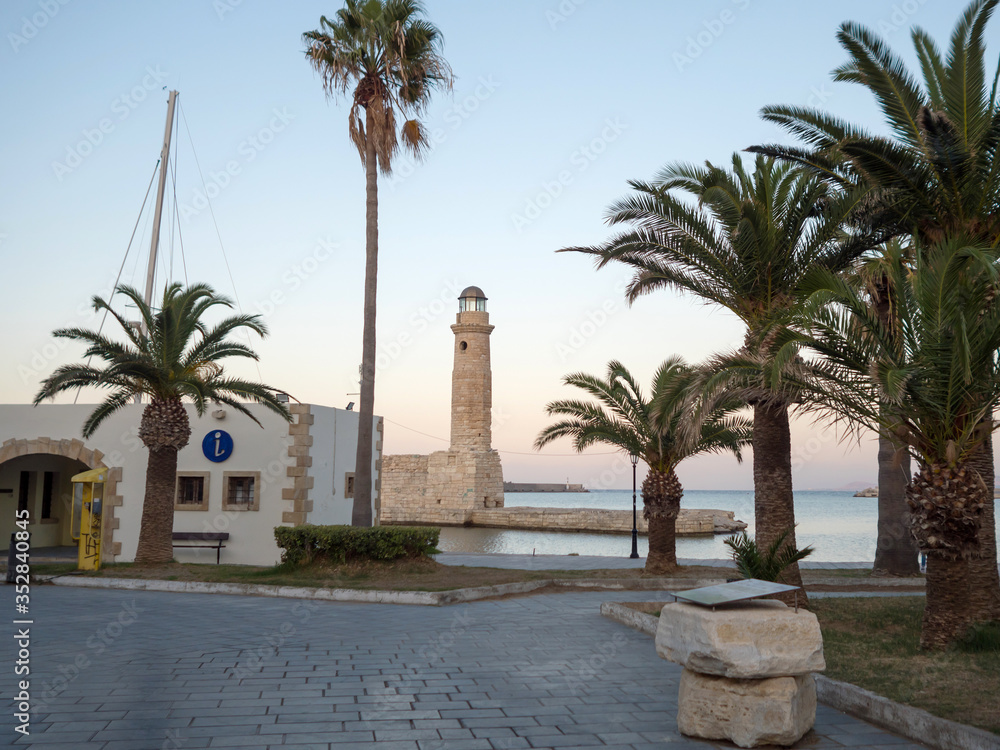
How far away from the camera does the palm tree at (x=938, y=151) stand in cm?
912

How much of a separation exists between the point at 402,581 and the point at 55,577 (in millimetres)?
6532

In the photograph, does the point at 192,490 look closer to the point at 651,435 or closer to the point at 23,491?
the point at 23,491

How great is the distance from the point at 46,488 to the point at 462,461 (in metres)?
30.8

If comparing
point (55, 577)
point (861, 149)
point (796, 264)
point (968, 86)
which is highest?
point (968, 86)

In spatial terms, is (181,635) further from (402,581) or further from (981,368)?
(981,368)

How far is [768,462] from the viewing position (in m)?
11.7

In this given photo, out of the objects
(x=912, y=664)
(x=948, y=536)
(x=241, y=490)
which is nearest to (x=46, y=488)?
(x=241, y=490)

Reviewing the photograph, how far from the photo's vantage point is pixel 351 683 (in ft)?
21.9

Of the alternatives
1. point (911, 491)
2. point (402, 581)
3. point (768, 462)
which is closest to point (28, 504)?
point (402, 581)

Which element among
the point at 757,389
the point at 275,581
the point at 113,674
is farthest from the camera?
the point at 275,581

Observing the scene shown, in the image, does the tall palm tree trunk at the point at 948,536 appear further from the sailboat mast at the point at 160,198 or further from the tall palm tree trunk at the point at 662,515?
the sailboat mast at the point at 160,198

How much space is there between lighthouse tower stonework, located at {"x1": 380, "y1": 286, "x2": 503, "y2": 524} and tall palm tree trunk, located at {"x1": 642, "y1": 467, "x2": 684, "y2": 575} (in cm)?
3173

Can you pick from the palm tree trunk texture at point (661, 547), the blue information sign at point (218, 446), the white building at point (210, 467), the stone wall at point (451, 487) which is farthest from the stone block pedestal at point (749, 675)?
the stone wall at point (451, 487)

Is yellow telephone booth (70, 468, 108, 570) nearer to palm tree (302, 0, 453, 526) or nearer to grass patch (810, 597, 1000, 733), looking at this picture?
palm tree (302, 0, 453, 526)
